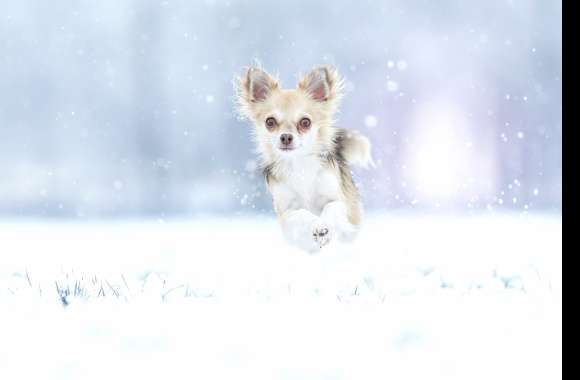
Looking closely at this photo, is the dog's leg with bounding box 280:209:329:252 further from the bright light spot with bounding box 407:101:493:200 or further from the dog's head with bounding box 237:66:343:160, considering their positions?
the bright light spot with bounding box 407:101:493:200

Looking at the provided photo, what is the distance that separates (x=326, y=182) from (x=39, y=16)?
37.6 inches

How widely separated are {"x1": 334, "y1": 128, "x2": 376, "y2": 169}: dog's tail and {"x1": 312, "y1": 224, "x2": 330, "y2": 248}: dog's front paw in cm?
20

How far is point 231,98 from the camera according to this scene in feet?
5.42

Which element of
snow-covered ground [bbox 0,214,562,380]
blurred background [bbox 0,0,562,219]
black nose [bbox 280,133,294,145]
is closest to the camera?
snow-covered ground [bbox 0,214,562,380]

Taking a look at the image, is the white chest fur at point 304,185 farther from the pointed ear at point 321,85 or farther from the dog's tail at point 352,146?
the pointed ear at point 321,85

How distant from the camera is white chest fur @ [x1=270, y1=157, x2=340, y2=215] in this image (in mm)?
1606

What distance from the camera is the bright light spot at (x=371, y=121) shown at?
5.40 feet

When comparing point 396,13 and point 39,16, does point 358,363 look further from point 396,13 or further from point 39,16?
point 39,16

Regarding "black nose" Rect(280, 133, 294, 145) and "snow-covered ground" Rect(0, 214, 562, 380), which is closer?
"snow-covered ground" Rect(0, 214, 562, 380)

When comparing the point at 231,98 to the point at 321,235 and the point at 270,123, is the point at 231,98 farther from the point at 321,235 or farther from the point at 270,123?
the point at 321,235

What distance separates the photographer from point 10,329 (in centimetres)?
152

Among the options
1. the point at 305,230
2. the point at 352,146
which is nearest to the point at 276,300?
the point at 305,230

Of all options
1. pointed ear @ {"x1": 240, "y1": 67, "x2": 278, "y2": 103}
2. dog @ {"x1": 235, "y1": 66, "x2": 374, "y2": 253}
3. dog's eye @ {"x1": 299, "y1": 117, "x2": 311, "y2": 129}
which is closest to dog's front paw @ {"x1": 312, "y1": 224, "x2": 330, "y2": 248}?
dog @ {"x1": 235, "y1": 66, "x2": 374, "y2": 253}

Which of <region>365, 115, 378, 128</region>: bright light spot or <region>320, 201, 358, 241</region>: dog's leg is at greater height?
<region>365, 115, 378, 128</region>: bright light spot
